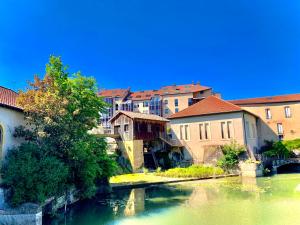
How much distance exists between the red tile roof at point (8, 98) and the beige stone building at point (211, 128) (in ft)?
79.7

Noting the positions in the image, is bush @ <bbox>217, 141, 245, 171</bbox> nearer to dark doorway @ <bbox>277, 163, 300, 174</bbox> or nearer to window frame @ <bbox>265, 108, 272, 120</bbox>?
dark doorway @ <bbox>277, 163, 300, 174</bbox>

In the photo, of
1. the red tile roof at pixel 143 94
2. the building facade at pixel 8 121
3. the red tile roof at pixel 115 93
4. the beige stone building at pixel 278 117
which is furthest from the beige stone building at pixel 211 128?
the red tile roof at pixel 115 93

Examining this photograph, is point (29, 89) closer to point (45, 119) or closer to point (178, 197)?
point (45, 119)

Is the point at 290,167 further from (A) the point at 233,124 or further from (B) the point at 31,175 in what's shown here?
(B) the point at 31,175

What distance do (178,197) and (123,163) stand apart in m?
17.5

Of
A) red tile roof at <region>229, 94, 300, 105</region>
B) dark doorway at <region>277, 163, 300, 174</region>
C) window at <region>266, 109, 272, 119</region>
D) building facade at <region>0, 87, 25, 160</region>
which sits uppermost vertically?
red tile roof at <region>229, 94, 300, 105</region>

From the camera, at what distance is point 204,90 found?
6644cm

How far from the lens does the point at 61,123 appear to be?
51.4 feet

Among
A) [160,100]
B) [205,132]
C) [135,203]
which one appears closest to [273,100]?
[205,132]

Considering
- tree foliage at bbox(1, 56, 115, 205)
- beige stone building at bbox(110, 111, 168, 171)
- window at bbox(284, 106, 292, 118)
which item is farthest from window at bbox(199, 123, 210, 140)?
tree foliage at bbox(1, 56, 115, 205)

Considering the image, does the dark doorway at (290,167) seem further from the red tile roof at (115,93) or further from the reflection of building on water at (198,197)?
the red tile roof at (115,93)

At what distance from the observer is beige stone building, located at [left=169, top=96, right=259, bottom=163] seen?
34.7m

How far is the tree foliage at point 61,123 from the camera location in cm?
1534

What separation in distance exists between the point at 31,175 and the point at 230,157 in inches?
971
